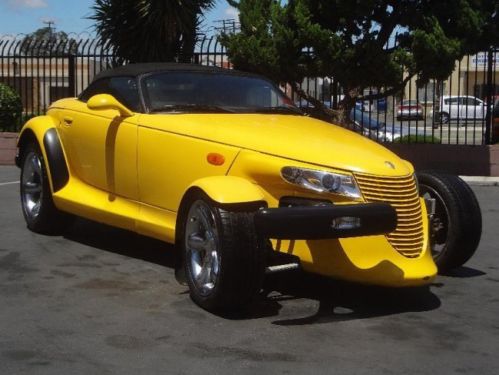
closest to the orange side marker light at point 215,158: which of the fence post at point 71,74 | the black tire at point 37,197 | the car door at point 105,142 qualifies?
the car door at point 105,142

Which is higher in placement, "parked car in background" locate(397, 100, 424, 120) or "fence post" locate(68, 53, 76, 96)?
"fence post" locate(68, 53, 76, 96)

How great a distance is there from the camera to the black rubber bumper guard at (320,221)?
170 inches

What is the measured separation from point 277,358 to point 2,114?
12689 mm

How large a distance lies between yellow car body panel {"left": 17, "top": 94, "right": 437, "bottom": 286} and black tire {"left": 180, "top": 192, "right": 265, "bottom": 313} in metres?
0.12

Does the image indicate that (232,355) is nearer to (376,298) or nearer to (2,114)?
(376,298)

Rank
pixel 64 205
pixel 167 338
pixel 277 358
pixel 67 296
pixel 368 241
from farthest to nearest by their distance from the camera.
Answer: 1. pixel 64 205
2. pixel 67 296
3. pixel 368 241
4. pixel 167 338
5. pixel 277 358

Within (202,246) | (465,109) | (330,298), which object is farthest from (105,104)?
(465,109)

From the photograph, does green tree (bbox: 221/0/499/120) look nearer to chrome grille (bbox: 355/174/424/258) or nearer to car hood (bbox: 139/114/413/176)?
car hood (bbox: 139/114/413/176)

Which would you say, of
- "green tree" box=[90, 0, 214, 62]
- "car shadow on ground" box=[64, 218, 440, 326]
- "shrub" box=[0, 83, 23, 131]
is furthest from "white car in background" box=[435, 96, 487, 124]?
"shrub" box=[0, 83, 23, 131]

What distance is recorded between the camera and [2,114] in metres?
15.4

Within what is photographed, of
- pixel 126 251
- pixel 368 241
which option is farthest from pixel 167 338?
pixel 126 251

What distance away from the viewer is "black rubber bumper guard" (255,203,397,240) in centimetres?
432

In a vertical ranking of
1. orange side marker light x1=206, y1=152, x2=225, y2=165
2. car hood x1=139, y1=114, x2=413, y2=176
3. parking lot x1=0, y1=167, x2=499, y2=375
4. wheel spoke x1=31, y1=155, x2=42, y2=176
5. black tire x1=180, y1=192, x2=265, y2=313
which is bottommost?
parking lot x1=0, y1=167, x2=499, y2=375

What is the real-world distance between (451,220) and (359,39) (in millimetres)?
7328
